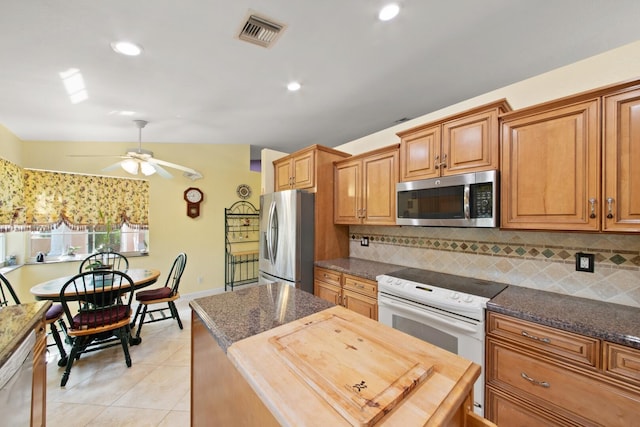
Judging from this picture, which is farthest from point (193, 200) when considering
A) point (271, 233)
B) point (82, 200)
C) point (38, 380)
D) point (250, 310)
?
point (250, 310)

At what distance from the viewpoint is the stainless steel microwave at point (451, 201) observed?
6.01 ft

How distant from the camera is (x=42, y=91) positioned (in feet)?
7.41

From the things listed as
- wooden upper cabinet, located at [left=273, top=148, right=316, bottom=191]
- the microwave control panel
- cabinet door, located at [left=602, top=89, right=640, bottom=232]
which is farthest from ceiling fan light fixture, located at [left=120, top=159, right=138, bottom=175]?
cabinet door, located at [left=602, top=89, right=640, bottom=232]

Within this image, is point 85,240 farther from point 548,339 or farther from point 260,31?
point 548,339

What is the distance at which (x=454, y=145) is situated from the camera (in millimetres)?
2051

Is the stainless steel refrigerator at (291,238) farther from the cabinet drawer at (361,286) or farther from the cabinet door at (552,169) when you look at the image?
the cabinet door at (552,169)

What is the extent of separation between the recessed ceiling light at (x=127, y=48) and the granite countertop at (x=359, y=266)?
2.41 m

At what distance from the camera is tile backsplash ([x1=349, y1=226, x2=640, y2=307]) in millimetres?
1599

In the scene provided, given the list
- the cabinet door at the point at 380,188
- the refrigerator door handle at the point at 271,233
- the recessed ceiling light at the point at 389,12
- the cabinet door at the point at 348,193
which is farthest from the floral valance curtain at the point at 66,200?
the recessed ceiling light at the point at 389,12

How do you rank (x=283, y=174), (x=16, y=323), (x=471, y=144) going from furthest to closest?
1. (x=283, y=174)
2. (x=471, y=144)
3. (x=16, y=323)

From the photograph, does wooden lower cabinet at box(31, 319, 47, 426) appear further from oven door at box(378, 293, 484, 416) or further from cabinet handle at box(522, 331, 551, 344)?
cabinet handle at box(522, 331, 551, 344)

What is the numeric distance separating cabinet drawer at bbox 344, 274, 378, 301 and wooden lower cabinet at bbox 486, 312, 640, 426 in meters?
0.90

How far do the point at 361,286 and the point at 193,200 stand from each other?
331cm

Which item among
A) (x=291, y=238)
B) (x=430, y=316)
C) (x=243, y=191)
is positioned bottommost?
(x=430, y=316)
